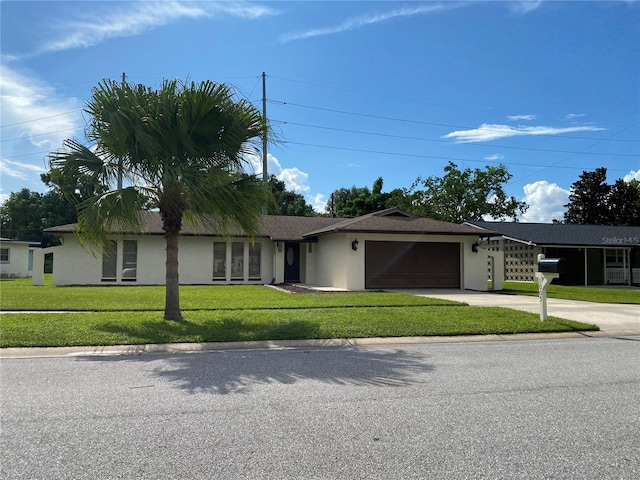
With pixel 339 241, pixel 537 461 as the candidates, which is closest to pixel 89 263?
pixel 339 241

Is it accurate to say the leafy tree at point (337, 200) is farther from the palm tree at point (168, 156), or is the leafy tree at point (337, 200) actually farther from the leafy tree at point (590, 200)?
the palm tree at point (168, 156)

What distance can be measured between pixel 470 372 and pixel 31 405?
5.33 m

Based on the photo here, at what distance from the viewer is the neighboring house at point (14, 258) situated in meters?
31.9

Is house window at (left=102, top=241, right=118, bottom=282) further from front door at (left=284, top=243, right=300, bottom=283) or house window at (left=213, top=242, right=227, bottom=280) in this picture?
front door at (left=284, top=243, right=300, bottom=283)

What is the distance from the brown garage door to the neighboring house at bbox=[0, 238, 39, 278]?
899 inches

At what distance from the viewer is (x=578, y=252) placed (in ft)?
100

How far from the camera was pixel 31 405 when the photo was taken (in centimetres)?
514

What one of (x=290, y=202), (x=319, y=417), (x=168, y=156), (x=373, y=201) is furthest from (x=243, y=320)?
(x=290, y=202)

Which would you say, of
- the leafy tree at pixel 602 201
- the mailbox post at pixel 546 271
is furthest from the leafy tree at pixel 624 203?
the mailbox post at pixel 546 271

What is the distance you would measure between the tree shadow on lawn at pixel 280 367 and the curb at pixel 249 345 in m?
0.31

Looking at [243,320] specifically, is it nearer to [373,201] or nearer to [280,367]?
[280,367]

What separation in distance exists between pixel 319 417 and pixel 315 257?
64.0 feet

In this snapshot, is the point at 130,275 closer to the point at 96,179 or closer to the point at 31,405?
the point at 96,179

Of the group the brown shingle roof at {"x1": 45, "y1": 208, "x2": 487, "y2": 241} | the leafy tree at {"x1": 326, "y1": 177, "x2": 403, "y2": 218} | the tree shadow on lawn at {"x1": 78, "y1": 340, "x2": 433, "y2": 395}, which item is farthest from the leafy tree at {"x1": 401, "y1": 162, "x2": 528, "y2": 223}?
the tree shadow on lawn at {"x1": 78, "y1": 340, "x2": 433, "y2": 395}
